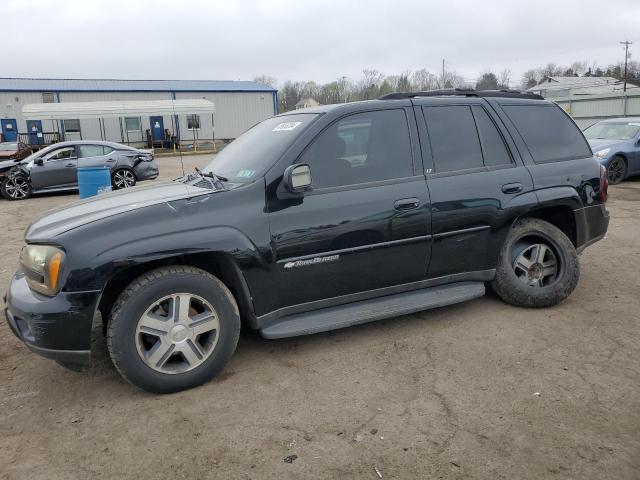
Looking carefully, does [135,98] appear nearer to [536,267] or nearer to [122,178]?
[122,178]

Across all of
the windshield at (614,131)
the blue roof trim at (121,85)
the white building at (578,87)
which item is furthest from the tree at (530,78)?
the windshield at (614,131)

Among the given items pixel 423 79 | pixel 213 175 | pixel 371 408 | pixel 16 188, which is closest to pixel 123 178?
pixel 16 188

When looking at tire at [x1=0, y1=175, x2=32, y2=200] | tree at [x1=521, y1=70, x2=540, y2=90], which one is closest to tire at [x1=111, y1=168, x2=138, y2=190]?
tire at [x1=0, y1=175, x2=32, y2=200]

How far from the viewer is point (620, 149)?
12227 millimetres

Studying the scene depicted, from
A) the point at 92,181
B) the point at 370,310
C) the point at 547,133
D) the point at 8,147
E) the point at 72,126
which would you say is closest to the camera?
the point at 370,310

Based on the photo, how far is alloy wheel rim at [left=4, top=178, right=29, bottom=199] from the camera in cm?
1343

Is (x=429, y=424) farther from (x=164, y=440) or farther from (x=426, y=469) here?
(x=164, y=440)

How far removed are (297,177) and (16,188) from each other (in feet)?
41.1

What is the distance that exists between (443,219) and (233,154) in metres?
1.78

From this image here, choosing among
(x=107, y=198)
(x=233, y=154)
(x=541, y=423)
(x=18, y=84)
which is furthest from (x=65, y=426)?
(x=18, y=84)

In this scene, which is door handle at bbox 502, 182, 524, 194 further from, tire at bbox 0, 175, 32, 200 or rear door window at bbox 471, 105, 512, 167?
tire at bbox 0, 175, 32, 200

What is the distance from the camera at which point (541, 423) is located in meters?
2.97

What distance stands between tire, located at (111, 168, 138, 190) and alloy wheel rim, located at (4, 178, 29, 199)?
211 centimetres

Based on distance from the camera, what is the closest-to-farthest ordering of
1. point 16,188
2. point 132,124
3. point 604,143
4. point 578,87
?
point 604,143
point 16,188
point 132,124
point 578,87
